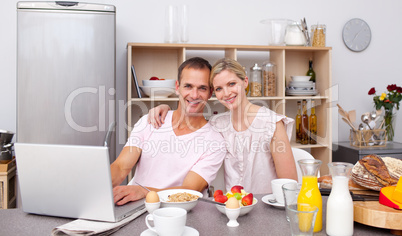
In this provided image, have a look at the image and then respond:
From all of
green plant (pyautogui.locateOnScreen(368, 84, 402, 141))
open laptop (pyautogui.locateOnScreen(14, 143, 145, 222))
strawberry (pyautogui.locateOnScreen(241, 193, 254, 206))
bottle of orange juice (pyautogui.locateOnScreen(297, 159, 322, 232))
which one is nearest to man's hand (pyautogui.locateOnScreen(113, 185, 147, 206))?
open laptop (pyautogui.locateOnScreen(14, 143, 145, 222))

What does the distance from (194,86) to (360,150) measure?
174 centimetres

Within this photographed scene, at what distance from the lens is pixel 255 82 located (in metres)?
3.15

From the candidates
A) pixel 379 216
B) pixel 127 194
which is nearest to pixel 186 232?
pixel 127 194

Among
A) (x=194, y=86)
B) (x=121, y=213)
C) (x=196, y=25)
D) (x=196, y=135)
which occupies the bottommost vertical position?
(x=121, y=213)

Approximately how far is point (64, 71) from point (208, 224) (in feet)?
6.30

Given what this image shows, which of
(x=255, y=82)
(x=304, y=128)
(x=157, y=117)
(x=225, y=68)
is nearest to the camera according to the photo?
(x=225, y=68)

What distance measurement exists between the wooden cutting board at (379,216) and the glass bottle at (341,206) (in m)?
0.07

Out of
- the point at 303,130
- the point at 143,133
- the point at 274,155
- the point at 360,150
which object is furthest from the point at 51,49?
the point at 360,150

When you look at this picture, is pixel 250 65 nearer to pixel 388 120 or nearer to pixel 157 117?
pixel 388 120

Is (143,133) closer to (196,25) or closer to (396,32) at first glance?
(196,25)

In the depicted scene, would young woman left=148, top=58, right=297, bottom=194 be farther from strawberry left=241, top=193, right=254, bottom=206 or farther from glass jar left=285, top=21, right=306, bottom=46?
glass jar left=285, top=21, right=306, bottom=46

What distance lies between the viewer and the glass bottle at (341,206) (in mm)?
1012

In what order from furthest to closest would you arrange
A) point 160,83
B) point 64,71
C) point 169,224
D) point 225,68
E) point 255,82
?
point 255,82
point 160,83
point 64,71
point 225,68
point 169,224

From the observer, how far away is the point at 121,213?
117cm
